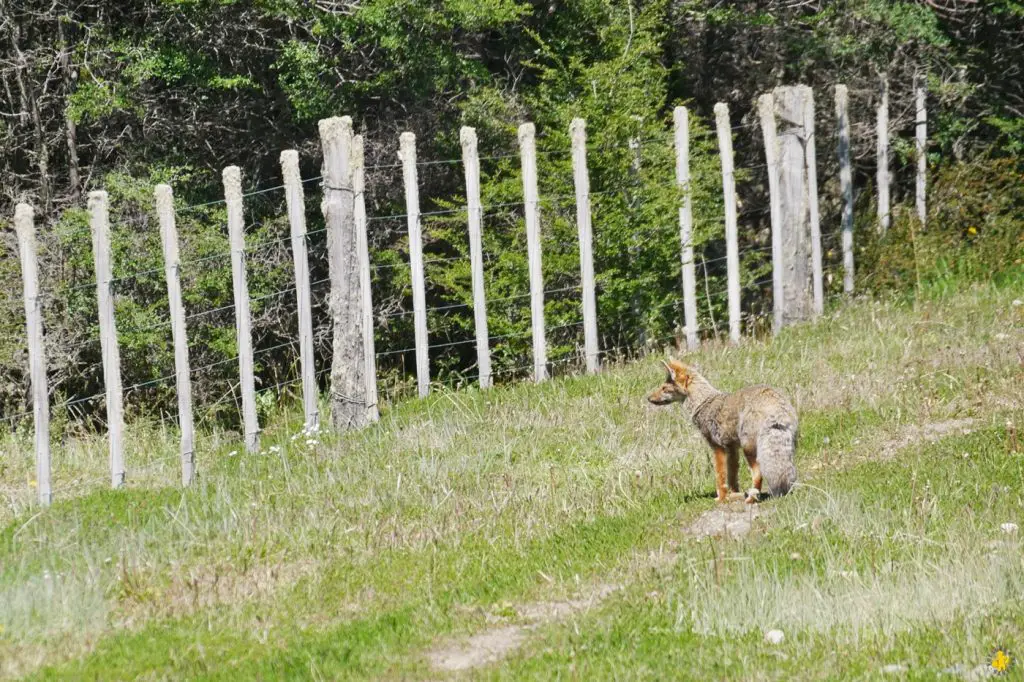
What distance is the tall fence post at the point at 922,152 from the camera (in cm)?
1808

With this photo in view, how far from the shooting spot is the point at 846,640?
6.53 metres

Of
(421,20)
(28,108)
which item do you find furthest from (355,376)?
(28,108)

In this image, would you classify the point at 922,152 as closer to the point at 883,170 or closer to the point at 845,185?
the point at 883,170

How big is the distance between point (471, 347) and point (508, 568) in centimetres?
1048

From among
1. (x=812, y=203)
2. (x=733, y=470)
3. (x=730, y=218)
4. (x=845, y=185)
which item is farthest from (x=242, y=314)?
(x=845, y=185)

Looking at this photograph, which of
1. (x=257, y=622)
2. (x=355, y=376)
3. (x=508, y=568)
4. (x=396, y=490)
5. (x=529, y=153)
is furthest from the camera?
(x=529, y=153)

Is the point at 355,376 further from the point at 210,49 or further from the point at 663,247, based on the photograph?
the point at 210,49

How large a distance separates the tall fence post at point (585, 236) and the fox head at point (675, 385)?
434 cm

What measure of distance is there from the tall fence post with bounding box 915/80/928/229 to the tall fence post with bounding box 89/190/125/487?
1036 centimetres

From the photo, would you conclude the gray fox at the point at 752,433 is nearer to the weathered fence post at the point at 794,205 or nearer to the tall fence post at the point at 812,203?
the weathered fence post at the point at 794,205

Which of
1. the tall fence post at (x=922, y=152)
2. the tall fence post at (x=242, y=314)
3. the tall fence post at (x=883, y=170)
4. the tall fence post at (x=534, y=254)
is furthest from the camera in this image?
the tall fence post at (x=922, y=152)

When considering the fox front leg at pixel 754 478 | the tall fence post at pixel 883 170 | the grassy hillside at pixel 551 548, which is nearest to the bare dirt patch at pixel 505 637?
the grassy hillside at pixel 551 548

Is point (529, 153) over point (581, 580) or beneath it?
over

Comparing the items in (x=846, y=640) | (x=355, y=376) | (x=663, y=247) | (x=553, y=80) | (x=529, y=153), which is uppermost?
(x=553, y=80)
